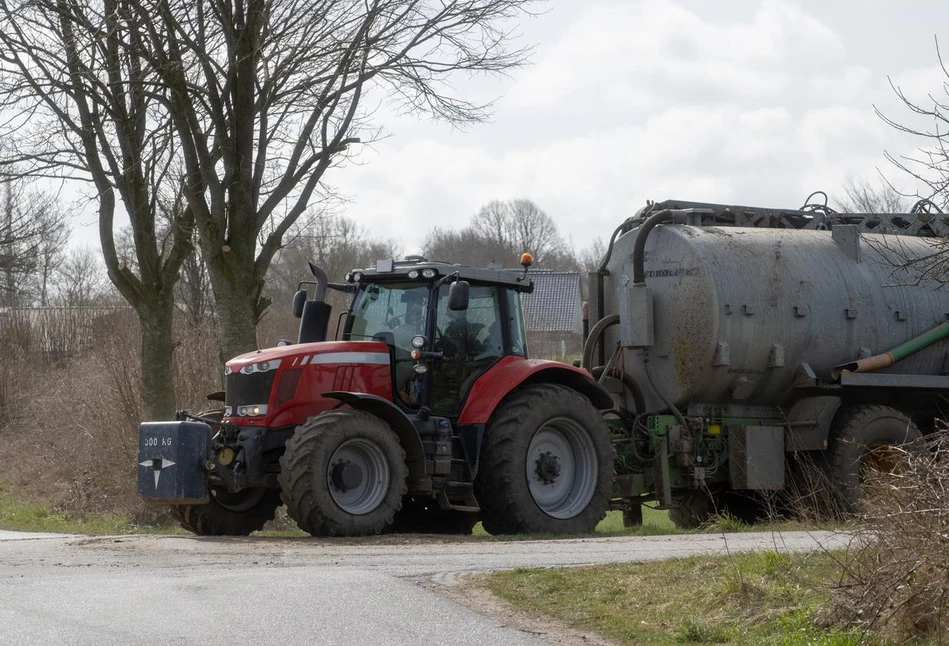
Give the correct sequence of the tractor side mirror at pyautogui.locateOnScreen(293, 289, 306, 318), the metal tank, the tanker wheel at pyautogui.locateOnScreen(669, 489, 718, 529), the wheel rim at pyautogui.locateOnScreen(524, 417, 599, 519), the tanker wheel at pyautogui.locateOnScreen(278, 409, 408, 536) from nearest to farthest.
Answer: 1. the tanker wheel at pyautogui.locateOnScreen(278, 409, 408, 536)
2. the wheel rim at pyautogui.locateOnScreen(524, 417, 599, 519)
3. the tractor side mirror at pyautogui.locateOnScreen(293, 289, 306, 318)
4. the metal tank
5. the tanker wheel at pyautogui.locateOnScreen(669, 489, 718, 529)

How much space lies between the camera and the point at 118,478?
20.5m

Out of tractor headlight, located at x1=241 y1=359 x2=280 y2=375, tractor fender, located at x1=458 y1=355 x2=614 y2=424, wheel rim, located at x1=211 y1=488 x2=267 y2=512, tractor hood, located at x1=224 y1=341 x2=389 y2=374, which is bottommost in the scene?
wheel rim, located at x1=211 y1=488 x2=267 y2=512

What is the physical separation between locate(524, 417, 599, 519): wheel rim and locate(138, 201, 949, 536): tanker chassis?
2cm

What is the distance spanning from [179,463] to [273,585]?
3.57m

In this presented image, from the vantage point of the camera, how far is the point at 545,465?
13891mm

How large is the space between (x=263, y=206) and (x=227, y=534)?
19.8 feet

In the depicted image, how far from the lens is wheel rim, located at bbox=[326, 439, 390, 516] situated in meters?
12.3

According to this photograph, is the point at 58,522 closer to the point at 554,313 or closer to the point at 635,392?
the point at 635,392

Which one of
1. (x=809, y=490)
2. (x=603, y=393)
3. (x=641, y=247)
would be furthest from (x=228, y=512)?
(x=809, y=490)

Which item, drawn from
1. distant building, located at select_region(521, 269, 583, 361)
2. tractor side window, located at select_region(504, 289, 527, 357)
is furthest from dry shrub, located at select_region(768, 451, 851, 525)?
distant building, located at select_region(521, 269, 583, 361)

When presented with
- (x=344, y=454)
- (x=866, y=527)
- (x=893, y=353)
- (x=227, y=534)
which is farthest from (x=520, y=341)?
(x=866, y=527)

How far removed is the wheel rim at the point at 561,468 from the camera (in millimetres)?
13891

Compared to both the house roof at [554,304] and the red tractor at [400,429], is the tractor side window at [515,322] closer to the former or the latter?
the red tractor at [400,429]

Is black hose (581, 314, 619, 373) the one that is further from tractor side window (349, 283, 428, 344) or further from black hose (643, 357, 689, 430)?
tractor side window (349, 283, 428, 344)
